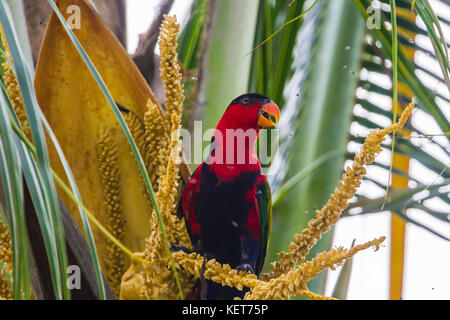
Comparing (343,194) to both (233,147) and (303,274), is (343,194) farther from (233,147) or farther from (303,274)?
(233,147)

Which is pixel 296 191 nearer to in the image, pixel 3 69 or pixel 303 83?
pixel 303 83

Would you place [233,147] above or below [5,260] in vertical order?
above

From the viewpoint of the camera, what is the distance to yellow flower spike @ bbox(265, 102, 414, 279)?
37 centimetres

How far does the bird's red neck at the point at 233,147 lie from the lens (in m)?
0.53

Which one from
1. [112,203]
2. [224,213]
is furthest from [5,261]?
[224,213]

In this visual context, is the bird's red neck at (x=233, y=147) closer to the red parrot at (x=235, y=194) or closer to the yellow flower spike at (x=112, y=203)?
the red parrot at (x=235, y=194)

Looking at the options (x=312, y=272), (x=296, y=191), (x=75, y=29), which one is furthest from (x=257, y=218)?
(x=75, y=29)

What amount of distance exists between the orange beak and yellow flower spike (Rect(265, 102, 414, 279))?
0.48 ft

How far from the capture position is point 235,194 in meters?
0.55

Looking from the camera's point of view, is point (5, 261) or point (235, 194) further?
point (235, 194)

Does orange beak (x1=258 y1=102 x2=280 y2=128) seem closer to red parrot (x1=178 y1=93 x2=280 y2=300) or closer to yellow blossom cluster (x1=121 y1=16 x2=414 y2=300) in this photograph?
red parrot (x1=178 y1=93 x2=280 y2=300)

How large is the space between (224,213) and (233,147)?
83 mm

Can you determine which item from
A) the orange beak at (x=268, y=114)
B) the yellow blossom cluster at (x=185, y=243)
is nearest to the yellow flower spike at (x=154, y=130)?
the yellow blossom cluster at (x=185, y=243)

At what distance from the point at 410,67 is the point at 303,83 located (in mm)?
153
